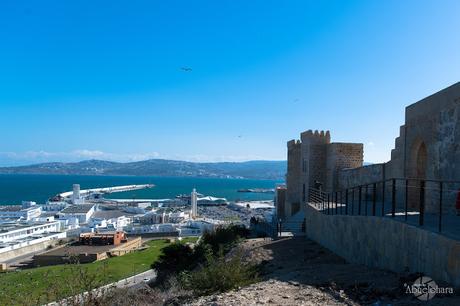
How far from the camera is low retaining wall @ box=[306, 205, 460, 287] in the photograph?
6.30m

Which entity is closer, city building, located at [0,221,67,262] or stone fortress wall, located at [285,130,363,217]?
stone fortress wall, located at [285,130,363,217]

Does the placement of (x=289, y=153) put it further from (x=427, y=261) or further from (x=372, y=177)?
(x=427, y=261)

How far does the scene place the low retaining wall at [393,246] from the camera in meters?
6.30

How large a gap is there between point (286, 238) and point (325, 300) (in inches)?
481

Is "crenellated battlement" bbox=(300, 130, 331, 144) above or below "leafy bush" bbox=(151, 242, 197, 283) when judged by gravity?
above

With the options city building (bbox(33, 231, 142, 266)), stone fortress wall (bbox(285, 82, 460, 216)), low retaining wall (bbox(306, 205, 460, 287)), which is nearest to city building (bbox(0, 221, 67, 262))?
city building (bbox(33, 231, 142, 266))

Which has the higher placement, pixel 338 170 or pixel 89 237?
pixel 338 170

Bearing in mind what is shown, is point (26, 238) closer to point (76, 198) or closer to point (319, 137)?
point (319, 137)

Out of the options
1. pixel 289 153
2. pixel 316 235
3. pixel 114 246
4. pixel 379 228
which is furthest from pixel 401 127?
pixel 114 246

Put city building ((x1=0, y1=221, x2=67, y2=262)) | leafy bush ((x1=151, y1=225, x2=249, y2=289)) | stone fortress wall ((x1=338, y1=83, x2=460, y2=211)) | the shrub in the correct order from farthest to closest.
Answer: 1. city building ((x1=0, y1=221, x2=67, y2=262))
2. the shrub
3. leafy bush ((x1=151, y1=225, x2=249, y2=289))
4. stone fortress wall ((x1=338, y1=83, x2=460, y2=211))

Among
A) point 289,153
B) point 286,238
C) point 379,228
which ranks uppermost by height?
point 289,153

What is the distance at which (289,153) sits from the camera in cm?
3334

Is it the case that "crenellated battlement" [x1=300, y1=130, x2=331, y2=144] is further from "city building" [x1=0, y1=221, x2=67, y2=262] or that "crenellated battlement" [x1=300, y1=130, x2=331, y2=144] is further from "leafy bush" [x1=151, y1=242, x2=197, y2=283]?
"city building" [x1=0, y1=221, x2=67, y2=262]

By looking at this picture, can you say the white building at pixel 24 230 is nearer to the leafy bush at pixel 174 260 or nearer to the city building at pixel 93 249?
the city building at pixel 93 249
